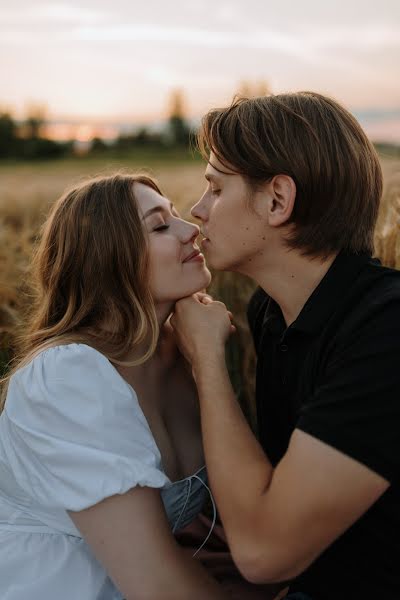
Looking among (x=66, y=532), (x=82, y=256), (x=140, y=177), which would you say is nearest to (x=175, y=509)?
(x=66, y=532)

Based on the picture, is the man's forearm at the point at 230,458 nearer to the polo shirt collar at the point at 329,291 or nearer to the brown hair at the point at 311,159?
the polo shirt collar at the point at 329,291

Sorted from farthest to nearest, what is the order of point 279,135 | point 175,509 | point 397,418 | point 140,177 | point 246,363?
point 246,363, point 140,177, point 175,509, point 279,135, point 397,418

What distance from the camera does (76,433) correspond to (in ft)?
5.98

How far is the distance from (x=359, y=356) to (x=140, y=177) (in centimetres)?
109

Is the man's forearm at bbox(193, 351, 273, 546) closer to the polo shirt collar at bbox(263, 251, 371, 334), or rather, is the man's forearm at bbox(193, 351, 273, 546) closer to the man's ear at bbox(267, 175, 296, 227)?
the polo shirt collar at bbox(263, 251, 371, 334)

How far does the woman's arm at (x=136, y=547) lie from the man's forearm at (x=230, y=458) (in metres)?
0.20

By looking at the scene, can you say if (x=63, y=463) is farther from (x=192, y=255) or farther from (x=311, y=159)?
(x=311, y=159)

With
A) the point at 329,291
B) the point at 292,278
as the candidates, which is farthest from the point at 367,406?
the point at 292,278

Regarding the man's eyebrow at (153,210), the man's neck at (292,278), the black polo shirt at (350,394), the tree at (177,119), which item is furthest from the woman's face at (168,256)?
the tree at (177,119)

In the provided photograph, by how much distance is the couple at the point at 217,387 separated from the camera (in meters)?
1.58

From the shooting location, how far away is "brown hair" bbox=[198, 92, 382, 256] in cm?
202

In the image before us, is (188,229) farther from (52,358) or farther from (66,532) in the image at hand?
(66,532)

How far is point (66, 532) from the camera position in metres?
2.00

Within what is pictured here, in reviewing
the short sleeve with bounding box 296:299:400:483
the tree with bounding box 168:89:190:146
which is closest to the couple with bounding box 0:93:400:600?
the short sleeve with bounding box 296:299:400:483
